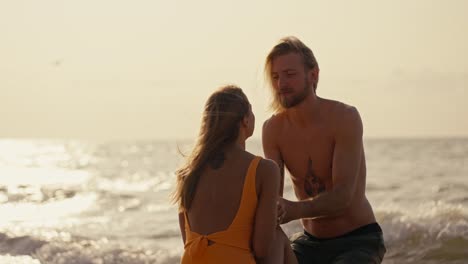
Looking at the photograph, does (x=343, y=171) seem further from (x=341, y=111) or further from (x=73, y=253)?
(x=73, y=253)

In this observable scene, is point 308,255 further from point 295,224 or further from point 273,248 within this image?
point 295,224

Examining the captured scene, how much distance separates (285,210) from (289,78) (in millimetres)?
754

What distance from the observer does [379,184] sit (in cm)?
2359

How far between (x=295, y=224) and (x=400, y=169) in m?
18.6

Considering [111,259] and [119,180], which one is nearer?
[111,259]

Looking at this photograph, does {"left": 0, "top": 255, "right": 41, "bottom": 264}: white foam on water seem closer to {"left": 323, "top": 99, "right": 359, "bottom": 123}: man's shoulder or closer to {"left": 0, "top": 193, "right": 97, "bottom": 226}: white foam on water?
{"left": 0, "top": 193, "right": 97, "bottom": 226}: white foam on water

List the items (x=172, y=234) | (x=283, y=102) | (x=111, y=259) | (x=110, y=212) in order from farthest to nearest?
(x=110, y=212), (x=172, y=234), (x=111, y=259), (x=283, y=102)

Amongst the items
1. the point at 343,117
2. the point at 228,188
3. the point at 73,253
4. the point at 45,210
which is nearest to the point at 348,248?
the point at 343,117

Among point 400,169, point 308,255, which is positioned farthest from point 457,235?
point 400,169

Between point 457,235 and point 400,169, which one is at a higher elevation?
point 457,235

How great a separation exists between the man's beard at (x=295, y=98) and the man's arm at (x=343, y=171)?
0.26m

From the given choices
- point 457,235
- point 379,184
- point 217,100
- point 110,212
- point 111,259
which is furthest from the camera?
point 379,184

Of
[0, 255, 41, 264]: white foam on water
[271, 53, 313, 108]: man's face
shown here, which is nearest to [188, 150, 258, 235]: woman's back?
[271, 53, 313, 108]: man's face

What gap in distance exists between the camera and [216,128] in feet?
14.7
